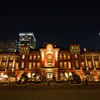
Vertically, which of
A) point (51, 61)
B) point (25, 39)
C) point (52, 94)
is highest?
point (25, 39)

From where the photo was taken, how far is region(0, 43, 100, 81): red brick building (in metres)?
38.6

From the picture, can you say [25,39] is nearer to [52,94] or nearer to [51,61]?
[51,61]

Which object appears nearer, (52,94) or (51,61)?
(52,94)

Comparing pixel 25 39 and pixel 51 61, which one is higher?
pixel 25 39

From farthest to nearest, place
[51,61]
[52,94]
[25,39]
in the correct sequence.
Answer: [25,39], [51,61], [52,94]

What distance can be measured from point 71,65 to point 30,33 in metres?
137

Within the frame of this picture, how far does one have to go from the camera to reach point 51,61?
4041 cm

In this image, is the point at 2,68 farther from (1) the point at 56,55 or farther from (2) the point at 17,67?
(1) the point at 56,55

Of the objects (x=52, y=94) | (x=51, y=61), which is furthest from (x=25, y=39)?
(x=52, y=94)

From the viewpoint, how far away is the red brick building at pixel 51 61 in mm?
38625

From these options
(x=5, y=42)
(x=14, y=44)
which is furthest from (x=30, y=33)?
(x=5, y=42)

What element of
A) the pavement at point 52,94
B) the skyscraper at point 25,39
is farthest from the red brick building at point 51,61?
the skyscraper at point 25,39

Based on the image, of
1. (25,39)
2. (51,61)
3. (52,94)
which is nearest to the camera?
(52,94)

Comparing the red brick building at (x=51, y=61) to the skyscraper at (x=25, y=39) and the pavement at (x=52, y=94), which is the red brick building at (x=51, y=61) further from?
the skyscraper at (x=25, y=39)
